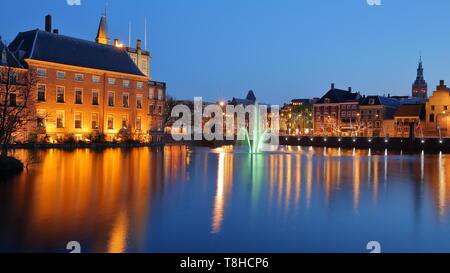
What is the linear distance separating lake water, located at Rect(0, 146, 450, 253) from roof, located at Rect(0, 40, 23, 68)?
32.0 metres

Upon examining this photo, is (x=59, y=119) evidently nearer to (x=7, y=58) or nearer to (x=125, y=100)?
(x=7, y=58)

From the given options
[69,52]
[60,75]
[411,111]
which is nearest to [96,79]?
[69,52]

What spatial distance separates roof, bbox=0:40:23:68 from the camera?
4572cm

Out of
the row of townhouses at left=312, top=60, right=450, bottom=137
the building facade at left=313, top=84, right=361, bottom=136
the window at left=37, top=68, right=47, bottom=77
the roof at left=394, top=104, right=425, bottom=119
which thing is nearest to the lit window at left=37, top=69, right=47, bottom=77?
the window at left=37, top=68, right=47, bottom=77

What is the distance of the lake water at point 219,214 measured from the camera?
9.28 m

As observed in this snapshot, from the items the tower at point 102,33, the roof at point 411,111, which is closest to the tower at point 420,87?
the roof at point 411,111

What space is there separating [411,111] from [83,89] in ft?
241

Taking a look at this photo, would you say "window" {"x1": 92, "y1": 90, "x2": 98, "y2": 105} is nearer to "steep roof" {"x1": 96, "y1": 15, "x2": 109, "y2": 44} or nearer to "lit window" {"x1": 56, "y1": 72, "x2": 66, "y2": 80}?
"lit window" {"x1": 56, "y1": 72, "x2": 66, "y2": 80}

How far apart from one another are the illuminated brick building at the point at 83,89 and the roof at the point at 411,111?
196 feet

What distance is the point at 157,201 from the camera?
47.1 ft

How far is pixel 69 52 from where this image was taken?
56438mm

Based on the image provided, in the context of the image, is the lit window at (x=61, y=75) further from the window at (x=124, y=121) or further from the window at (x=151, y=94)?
the window at (x=151, y=94)

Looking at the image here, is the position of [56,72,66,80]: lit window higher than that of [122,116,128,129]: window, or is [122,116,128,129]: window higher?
[56,72,66,80]: lit window
